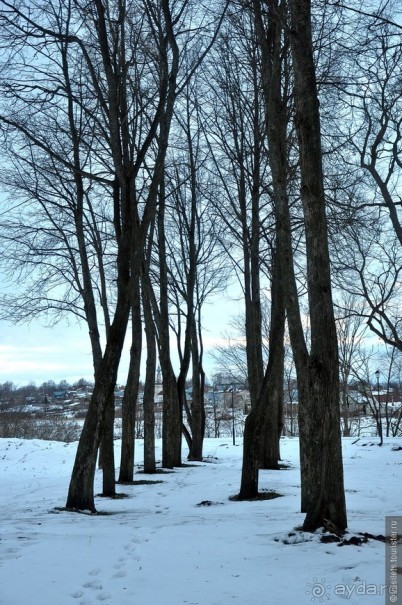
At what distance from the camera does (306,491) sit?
6621 millimetres

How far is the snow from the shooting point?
371cm

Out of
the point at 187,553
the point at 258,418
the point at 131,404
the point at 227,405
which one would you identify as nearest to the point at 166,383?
the point at 131,404

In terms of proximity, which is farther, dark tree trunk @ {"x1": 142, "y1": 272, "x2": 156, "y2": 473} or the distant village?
the distant village

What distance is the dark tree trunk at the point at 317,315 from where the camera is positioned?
17.5 ft

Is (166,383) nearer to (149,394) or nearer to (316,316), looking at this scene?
(149,394)

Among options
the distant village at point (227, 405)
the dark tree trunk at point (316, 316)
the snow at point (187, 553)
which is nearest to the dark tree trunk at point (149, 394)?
the snow at point (187, 553)

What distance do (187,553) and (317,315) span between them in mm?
2646

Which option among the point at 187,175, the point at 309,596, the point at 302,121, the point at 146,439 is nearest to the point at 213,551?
the point at 309,596

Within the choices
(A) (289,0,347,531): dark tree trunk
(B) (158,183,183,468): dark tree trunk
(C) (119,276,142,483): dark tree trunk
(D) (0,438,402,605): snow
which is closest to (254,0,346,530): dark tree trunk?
(A) (289,0,347,531): dark tree trunk

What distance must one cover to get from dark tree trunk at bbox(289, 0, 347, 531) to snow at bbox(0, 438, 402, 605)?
0.44 metres

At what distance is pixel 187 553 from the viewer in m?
4.94

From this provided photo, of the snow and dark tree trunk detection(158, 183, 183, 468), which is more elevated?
dark tree trunk detection(158, 183, 183, 468)

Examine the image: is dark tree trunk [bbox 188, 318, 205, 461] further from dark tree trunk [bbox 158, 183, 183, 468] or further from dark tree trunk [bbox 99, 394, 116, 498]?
dark tree trunk [bbox 99, 394, 116, 498]

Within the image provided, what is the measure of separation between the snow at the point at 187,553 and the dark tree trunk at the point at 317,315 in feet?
1.46
